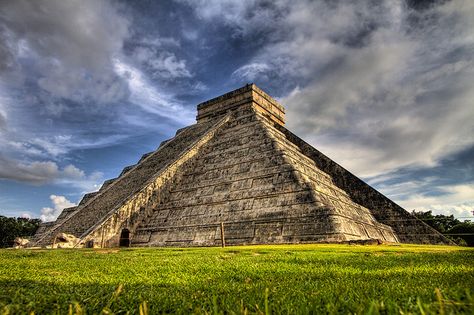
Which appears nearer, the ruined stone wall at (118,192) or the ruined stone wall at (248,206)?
the ruined stone wall at (248,206)

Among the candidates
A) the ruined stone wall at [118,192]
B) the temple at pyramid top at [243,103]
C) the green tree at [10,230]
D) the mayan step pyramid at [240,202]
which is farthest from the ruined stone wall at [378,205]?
the green tree at [10,230]

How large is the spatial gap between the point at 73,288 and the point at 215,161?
1559 cm

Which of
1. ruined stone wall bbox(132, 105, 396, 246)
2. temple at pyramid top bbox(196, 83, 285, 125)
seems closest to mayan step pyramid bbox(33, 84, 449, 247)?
ruined stone wall bbox(132, 105, 396, 246)

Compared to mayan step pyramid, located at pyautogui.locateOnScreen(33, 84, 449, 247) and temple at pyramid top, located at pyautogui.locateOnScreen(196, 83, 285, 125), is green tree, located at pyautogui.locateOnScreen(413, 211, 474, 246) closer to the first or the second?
mayan step pyramid, located at pyautogui.locateOnScreen(33, 84, 449, 247)

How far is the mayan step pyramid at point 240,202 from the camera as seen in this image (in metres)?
12.3

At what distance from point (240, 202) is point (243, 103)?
1294 cm

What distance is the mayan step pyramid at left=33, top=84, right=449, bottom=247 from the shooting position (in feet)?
40.4

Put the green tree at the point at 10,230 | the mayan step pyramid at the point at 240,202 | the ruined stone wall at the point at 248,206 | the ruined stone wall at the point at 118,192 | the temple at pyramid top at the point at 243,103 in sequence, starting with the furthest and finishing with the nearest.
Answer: the green tree at the point at 10,230 < the temple at pyramid top at the point at 243,103 < the ruined stone wall at the point at 118,192 < the mayan step pyramid at the point at 240,202 < the ruined stone wall at the point at 248,206

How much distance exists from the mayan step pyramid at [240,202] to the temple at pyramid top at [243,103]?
12.6ft

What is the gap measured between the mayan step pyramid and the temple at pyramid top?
12.6 feet

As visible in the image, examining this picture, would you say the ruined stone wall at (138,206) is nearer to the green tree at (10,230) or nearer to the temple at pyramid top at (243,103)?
the temple at pyramid top at (243,103)

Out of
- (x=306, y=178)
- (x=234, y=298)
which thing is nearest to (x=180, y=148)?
(x=306, y=178)

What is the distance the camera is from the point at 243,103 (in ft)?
83.4

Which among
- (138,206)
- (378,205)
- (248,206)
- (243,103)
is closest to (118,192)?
(138,206)
